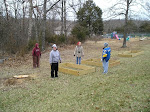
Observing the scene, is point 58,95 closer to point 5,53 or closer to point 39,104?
point 39,104

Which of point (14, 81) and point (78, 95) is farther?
point (14, 81)

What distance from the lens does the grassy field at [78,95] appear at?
4.46 m

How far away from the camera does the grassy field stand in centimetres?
446

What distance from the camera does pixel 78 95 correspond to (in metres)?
5.36

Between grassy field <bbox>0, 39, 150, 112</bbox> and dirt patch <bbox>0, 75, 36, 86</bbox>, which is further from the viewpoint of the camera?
dirt patch <bbox>0, 75, 36, 86</bbox>

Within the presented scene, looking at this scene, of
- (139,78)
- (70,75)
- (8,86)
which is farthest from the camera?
(70,75)

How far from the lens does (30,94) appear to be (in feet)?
18.3

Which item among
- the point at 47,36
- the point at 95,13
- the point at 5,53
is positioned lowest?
the point at 5,53

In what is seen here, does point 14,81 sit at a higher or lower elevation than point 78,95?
higher

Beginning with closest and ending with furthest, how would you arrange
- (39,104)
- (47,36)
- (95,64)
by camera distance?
(39,104)
(95,64)
(47,36)

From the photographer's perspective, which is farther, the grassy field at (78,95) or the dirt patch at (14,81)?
the dirt patch at (14,81)

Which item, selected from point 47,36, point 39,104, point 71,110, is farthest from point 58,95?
point 47,36

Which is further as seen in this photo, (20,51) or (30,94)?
(20,51)

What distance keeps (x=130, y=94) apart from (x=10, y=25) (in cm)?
1147
